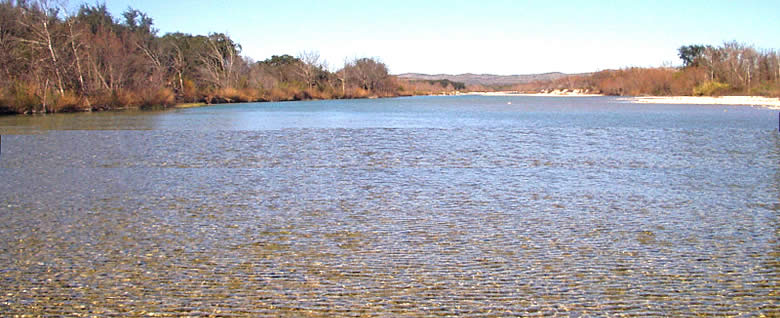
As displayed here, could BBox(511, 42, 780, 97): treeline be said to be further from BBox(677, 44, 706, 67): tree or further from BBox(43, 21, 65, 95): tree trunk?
BBox(43, 21, 65, 95): tree trunk

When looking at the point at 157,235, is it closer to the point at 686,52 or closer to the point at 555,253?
the point at 555,253

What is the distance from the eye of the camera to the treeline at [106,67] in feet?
112

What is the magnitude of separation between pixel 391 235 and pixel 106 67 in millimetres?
40272

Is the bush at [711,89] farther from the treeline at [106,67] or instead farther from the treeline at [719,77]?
the treeline at [106,67]

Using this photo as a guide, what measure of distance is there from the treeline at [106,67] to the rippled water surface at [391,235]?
23.2 m

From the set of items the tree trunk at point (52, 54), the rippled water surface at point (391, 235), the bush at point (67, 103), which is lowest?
the rippled water surface at point (391, 235)

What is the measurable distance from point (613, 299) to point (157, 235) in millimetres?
4506

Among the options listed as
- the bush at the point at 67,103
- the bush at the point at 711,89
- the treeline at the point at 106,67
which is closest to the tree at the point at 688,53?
the bush at the point at 711,89

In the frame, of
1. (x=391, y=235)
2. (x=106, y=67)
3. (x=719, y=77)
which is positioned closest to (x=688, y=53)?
(x=719, y=77)

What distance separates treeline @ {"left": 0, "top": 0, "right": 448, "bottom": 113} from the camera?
3406 cm

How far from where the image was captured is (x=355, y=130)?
72.9 ft

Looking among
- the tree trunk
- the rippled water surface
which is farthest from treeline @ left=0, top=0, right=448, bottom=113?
the rippled water surface

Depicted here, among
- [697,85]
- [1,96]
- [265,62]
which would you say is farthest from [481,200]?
[265,62]

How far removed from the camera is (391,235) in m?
6.57
